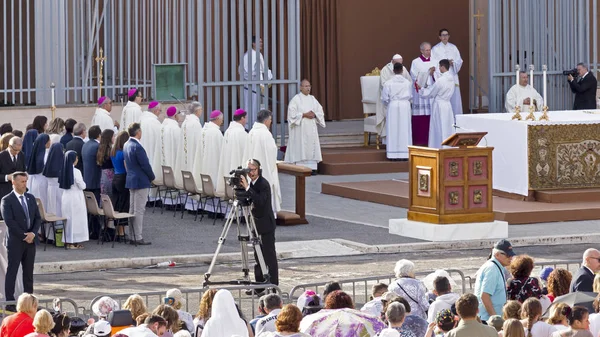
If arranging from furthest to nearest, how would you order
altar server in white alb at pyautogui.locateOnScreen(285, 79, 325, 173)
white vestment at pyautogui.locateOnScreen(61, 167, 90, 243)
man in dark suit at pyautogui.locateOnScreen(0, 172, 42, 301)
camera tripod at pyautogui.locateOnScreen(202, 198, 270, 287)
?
altar server in white alb at pyautogui.locateOnScreen(285, 79, 325, 173), white vestment at pyautogui.locateOnScreen(61, 167, 90, 243), camera tripod at pyautogui.locateOnScreen(202, 198, 270, 287), man in dark suit at pyautogui.locateOnScreen(0, 172, 42, 301)

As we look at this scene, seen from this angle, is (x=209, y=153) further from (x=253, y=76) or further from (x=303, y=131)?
(x=253, y=76)

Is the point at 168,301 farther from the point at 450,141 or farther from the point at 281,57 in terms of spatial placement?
the point at 281,57

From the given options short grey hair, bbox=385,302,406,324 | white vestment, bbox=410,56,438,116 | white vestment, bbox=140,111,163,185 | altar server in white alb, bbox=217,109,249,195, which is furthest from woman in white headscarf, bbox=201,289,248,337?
white vestment, bbox=410,56,438,116

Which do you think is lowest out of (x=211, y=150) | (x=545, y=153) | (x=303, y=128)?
(x=545, y=153)

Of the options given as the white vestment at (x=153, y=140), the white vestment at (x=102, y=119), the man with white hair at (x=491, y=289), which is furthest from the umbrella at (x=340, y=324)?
the white vestment at (x=102, y=119)

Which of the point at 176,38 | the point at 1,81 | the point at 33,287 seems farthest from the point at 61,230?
the point at 1,81

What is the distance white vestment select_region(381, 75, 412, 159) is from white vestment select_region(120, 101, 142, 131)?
5.30 metres

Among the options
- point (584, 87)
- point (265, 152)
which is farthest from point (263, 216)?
point (584, 87)

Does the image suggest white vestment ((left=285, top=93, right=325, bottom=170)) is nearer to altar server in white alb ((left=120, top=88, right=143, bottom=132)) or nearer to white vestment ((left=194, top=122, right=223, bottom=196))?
altar server in white alb ((left=120, top=88, right=143, bottom=132))

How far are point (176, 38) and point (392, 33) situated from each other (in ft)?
21.8

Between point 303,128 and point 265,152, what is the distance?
4714 millimetres

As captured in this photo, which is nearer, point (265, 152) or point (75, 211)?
point (75, 211)

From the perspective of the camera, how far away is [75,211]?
18859mm

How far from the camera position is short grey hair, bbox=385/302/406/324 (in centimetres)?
1013
